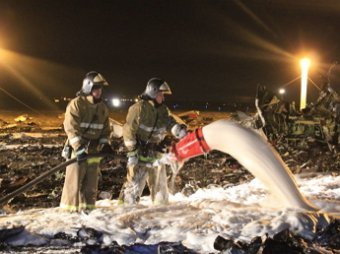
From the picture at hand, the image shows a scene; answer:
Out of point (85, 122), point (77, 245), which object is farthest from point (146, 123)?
point (77, 245)

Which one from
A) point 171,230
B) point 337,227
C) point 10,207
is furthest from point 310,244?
point 10,207

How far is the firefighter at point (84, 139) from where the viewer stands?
703 cm

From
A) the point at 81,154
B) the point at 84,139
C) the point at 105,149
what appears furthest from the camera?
the point at 105,149

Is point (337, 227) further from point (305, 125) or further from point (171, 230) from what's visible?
point (305, 125)

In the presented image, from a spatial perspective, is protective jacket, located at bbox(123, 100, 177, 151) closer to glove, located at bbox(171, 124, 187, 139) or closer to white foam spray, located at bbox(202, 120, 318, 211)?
glove, located at bbox(171, 124, 187, 139)

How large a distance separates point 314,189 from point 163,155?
2878mm

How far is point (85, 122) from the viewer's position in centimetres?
718

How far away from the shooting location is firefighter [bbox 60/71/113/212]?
7027mm

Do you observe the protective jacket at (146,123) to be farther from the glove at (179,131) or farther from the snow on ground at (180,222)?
the snow on ground at (180,222)

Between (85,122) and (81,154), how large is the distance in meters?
0.56

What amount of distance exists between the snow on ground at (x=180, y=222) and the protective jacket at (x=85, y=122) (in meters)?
1.09

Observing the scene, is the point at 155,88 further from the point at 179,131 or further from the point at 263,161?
the point at 263,161

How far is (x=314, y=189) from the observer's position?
8.40 meters

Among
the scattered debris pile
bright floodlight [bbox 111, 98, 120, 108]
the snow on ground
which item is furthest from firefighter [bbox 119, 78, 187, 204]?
bright floodlight [bbox 111, 98, 120, 108]
